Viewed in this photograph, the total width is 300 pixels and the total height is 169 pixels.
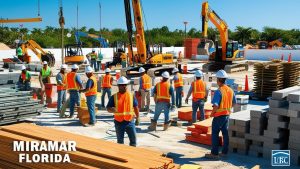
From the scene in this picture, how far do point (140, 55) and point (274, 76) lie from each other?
1167 cm

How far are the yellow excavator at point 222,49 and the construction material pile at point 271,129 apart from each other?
18968 millimetres

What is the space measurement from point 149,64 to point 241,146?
53.5ft

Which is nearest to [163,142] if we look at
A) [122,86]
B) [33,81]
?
[122,86]

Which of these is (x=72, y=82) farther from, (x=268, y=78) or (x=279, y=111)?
(x=268, y=78)

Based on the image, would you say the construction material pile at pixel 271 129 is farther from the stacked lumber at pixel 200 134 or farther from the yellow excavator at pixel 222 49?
the yellow excavator at pixel 222 49

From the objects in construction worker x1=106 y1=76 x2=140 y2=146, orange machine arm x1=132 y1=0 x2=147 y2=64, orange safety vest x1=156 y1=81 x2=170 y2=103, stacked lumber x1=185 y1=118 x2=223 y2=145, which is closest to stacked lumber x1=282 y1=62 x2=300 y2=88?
stacked lumber x1=185 y1=118 x2=223 y2=145

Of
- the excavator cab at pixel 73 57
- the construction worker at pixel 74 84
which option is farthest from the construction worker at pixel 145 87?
the excavator cab at pixel 73 57

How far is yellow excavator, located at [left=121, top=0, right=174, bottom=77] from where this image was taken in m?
22.9

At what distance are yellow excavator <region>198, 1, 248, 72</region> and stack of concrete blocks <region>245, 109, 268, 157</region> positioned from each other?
Answer: 62.4ft

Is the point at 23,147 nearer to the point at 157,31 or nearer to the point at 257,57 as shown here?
the point at 257,57

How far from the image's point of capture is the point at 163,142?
999 centimetres

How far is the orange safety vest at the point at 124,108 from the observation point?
7828 mm

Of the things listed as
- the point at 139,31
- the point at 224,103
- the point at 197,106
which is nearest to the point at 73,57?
the point at 139,31

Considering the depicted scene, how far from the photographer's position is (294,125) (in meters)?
8.31
